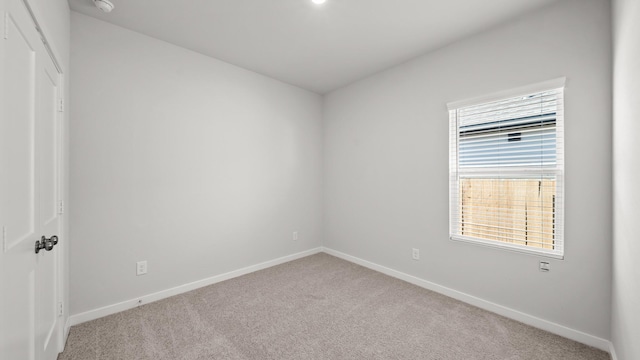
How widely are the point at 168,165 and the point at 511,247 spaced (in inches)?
134

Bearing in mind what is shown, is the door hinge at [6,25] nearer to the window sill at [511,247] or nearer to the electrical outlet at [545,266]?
the window sill at [511,247]

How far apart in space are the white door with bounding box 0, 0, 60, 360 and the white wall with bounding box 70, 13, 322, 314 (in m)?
0.63

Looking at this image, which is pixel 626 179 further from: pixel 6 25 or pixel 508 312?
pixel 6 25

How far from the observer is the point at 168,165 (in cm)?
272

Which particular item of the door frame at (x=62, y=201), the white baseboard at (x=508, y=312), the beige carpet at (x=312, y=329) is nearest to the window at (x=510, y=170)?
the white baseboard at (x=508, y=312)

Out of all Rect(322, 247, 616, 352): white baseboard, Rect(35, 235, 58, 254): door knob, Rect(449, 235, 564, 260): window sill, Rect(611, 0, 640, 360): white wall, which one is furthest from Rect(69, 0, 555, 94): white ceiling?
Rect(322, 247, 616, 352): white baseboard

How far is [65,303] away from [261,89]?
2903mm

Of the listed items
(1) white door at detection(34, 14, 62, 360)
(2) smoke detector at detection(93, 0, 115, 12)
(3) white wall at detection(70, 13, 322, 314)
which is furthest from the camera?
(3) white wall at detection(70, 13, 322, 314)

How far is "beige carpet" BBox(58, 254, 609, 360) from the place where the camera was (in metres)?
1.87

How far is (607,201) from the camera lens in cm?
189

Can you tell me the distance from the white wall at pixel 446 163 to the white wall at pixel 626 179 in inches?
6.1

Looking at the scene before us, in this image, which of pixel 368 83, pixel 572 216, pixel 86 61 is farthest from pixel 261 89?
pixel 572 216

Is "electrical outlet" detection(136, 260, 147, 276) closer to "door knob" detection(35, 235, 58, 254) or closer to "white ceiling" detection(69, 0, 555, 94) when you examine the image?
"door knob" detection(35, 235, 58, 254)

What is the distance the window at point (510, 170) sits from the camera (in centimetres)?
214
